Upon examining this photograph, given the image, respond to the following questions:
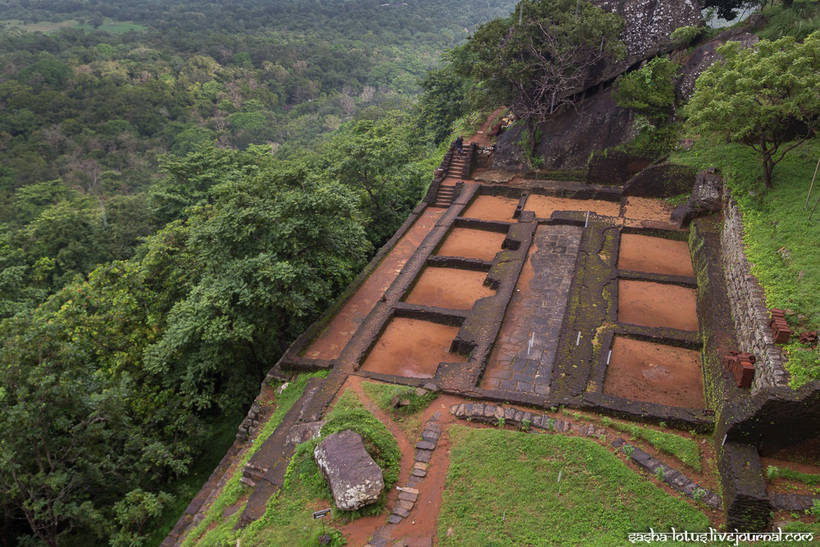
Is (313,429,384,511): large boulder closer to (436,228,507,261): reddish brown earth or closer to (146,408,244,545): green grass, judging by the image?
(146,408,244,545): green grass

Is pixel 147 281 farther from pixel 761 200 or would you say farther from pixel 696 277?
pixel 761 200

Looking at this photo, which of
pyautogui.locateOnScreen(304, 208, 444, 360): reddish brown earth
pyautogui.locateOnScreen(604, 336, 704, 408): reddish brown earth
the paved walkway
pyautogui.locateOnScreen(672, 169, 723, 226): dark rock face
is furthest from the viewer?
pyautogui.locateOnScreen(672, 169, 723, 226): dark rock face

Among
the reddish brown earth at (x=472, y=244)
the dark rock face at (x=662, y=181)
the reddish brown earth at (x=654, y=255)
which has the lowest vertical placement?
the reddish brown earth at (x=472, y=244)

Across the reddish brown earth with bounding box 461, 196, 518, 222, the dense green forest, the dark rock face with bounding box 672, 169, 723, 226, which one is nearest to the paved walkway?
the reddish brown earth with bounding box 461, 196, 518, 222

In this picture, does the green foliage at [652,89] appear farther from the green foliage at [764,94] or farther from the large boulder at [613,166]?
the green foliage at [764,94]

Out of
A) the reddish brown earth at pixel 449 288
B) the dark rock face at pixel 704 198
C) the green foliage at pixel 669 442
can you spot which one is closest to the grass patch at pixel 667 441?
the green foliage at pixel 669 442

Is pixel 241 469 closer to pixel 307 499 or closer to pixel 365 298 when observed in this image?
pixel 307 499
